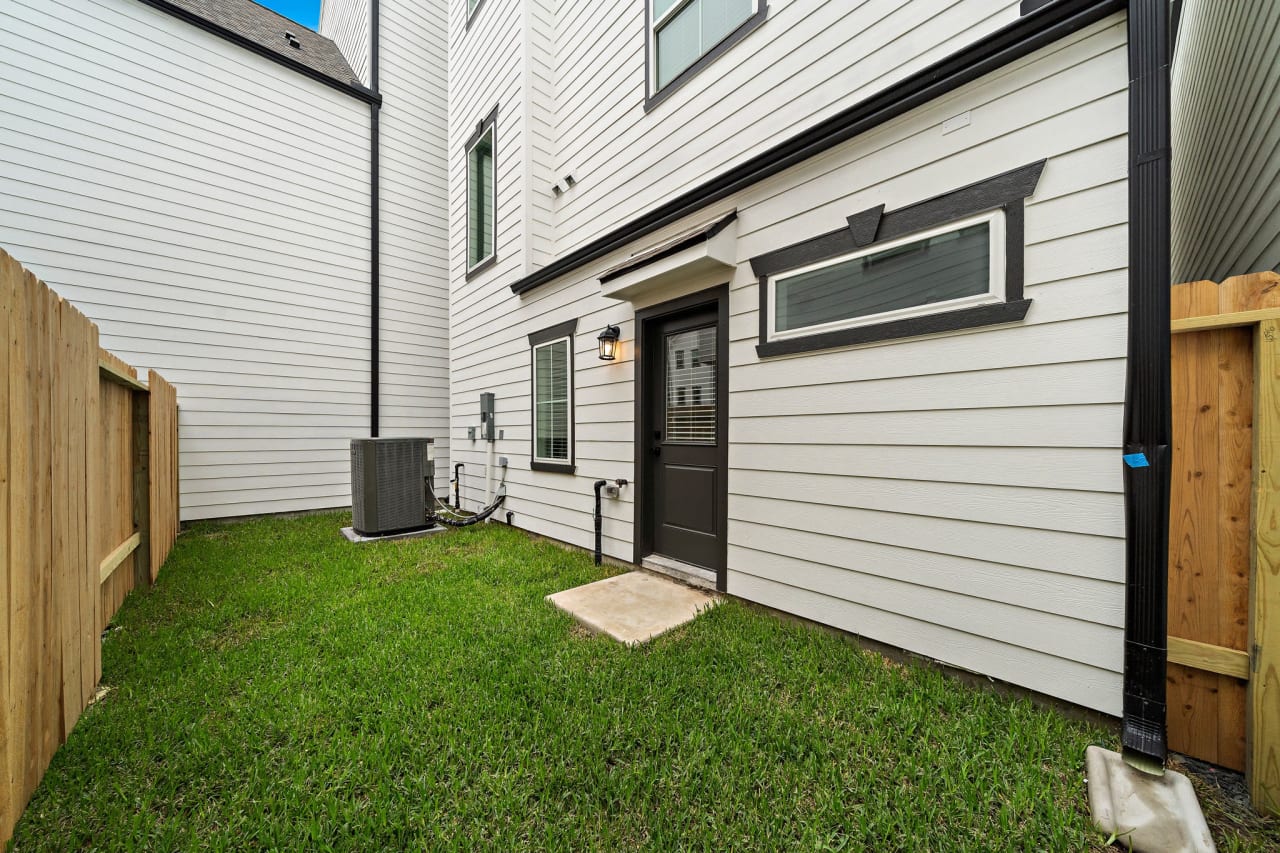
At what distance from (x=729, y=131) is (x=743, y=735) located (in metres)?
3.58

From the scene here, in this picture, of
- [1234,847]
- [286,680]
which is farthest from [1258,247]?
[286,680]

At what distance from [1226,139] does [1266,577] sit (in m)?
2.77

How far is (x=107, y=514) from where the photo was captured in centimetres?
260

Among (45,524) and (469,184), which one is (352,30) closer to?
(469,184)

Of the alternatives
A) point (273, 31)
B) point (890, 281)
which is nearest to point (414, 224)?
point (273, 31)

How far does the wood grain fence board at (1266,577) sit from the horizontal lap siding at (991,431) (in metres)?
0.31

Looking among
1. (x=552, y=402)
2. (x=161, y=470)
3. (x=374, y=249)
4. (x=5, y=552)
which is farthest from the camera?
(x=374, y=249)

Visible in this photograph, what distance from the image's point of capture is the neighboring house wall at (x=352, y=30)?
22.5 feet

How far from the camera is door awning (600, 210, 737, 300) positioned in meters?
2.97

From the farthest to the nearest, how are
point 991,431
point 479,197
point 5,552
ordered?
point 479,197
point 991,431
point 5,552

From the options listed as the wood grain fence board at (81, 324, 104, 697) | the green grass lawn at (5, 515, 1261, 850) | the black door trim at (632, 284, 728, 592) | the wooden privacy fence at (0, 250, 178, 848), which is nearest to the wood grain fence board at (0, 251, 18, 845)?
the wooden privacy fence at (0, 250, 178, 848)

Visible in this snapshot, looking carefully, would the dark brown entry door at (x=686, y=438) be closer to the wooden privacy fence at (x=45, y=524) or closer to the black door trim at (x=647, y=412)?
the black door trim at (x=647, y=412)

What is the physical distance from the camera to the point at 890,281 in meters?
2.35

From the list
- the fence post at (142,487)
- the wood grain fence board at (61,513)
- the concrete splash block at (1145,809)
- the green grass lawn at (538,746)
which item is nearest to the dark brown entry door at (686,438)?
the green grass lawn at (538,746)
